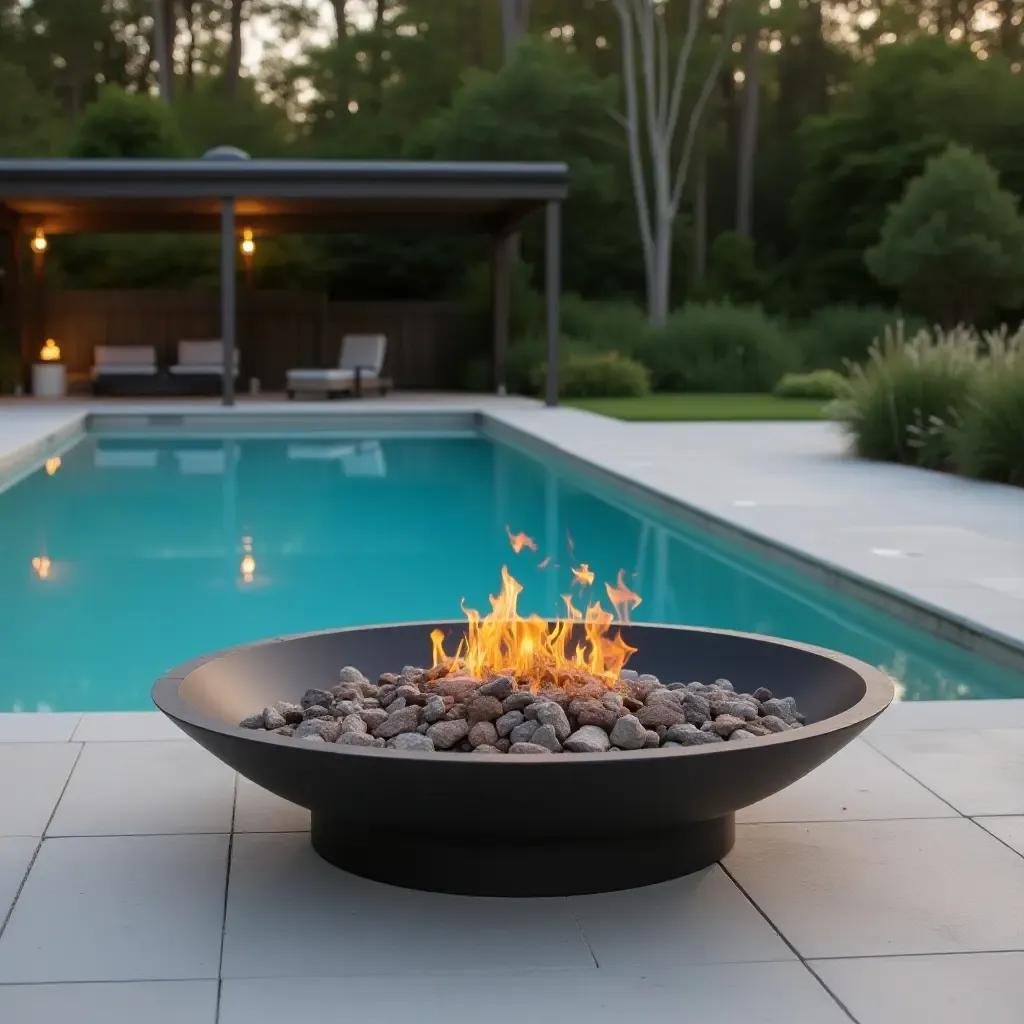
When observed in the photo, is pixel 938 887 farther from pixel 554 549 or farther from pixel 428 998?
pixel 554 549

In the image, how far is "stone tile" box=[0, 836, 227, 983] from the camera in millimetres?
2301

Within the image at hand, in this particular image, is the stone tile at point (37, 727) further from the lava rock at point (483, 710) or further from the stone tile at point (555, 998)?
the stone tile at point (555, 998)

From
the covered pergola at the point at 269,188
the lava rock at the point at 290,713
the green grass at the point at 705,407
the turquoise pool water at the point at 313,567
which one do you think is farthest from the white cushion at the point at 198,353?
the lava rock at the point at 290,713

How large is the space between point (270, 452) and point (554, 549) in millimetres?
5819

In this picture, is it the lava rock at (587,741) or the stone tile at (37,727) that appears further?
the stone tile at (37,727)

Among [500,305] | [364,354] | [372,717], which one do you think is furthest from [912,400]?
[364,354]

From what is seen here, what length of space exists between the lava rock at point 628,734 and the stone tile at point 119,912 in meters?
0.73

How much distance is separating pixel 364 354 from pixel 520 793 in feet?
56.3

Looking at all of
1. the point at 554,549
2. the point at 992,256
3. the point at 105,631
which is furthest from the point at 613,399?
the point at 105,631

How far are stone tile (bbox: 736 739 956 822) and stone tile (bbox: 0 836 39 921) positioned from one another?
133 centimetres

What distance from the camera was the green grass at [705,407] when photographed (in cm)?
1558

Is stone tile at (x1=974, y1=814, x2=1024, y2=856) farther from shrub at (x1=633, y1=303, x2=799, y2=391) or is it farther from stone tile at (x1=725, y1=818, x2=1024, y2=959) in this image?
shrub at (x1=633, y1=303, x2=799, y2=391)

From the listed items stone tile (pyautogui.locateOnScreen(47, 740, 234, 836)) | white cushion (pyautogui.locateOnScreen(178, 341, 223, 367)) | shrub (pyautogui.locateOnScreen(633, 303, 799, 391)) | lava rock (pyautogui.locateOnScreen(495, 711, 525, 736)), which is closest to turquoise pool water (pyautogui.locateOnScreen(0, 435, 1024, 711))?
stone tile (pyautogui.locateOnScreen(47, 740, 234, 836))

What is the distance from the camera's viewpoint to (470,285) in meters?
22.5
